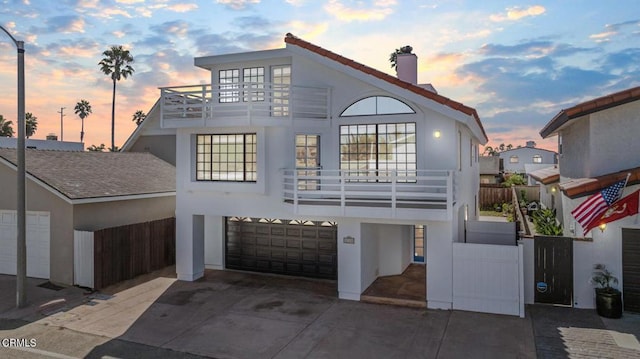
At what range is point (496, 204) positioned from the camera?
32.3 m

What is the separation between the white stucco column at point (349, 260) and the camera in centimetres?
1259

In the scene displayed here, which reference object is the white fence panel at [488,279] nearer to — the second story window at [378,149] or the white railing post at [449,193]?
the white railing post at [449,193]

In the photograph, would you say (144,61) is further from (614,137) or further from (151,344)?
(614,137)

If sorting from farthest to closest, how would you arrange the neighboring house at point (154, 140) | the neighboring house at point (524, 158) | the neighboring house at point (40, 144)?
1. the neighboring house at point (524, 158)
2. the neighboring house at point (40, 144)
3. the neighboring house at point (154, 140)

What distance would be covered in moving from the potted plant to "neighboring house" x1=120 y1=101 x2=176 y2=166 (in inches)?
818

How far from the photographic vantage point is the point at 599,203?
34.3ft

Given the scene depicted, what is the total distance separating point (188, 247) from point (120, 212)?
10.9 feet

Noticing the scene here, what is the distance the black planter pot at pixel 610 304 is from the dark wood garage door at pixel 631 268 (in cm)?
53

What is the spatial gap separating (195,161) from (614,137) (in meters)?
13.5

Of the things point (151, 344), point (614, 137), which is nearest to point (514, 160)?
point (614, 137)

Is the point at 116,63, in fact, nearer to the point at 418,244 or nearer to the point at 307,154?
the point at 307,154

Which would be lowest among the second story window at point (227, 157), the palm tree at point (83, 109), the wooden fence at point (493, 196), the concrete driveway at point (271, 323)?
the concrete driveway at point (271, 323)

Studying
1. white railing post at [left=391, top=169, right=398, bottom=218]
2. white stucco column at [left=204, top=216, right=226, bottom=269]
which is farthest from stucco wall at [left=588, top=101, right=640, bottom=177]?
white stucco column at [left=204, top=216, right=226, bottom=269]

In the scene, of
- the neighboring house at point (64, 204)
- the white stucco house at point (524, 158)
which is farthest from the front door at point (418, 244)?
the white stucco house at point (524, 158)
